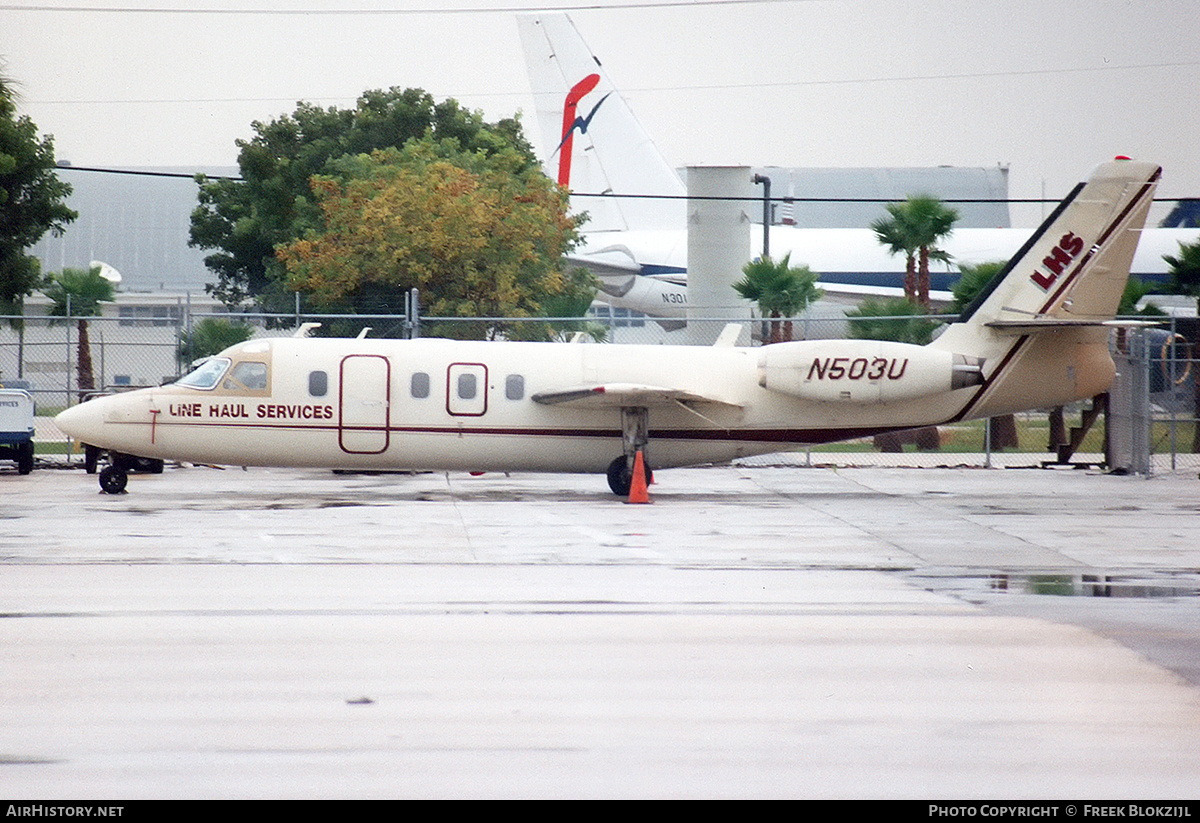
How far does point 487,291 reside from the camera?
35.3 metres

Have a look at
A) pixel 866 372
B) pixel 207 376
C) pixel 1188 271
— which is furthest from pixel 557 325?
pixel 866 372

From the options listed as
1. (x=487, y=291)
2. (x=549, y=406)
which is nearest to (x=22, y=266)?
(x=487, y=291)

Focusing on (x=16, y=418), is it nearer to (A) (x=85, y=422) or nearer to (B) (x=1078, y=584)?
(A) (x=85, y=422)

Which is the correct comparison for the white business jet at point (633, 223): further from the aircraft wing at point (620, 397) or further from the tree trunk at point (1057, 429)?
the aircraft wing at point (620, 397)

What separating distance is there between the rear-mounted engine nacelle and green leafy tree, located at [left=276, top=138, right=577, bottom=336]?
1278 cm

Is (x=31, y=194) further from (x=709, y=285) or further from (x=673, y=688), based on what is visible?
(x=673, y=688)

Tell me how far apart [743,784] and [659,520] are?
11.7m

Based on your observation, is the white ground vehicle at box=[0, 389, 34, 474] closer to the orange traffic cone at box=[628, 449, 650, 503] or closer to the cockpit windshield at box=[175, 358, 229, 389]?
the cockpit windshield at box=[175, 358, 229, 389]

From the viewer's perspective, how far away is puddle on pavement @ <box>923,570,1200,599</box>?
1276 cm

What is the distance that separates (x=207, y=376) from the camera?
68.8ft

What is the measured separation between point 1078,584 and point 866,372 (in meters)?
7.90

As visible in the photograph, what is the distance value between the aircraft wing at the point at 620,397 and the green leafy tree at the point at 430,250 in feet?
39.1

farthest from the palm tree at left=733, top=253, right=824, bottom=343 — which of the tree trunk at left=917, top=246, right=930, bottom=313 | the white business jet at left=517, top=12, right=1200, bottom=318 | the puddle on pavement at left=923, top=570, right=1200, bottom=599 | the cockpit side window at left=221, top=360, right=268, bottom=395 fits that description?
the puddle on pavement at left=923, top=570, right=1200, bottom=599

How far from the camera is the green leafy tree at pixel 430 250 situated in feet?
114
